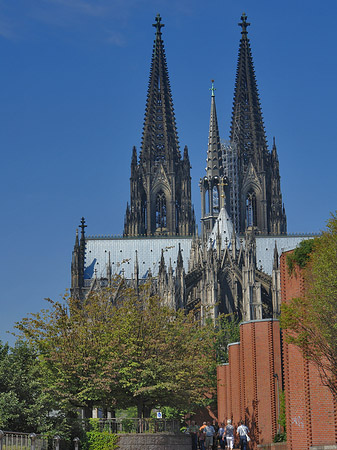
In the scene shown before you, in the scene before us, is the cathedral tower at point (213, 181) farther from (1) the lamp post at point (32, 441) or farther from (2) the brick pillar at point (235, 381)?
(1) the lamp post at point (32, 441)

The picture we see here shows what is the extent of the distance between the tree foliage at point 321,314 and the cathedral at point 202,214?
6167 cm

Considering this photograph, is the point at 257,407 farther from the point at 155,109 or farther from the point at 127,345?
the point at 155,109

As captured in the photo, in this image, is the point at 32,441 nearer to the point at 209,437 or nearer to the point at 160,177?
the point at 209,437

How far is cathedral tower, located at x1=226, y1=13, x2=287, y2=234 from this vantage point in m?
125

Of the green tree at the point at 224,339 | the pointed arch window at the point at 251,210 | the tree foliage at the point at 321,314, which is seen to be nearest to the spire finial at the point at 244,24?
the pointed arch window at the point at 251,210

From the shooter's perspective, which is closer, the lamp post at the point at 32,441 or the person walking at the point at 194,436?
the lamp post at the point at 32,441

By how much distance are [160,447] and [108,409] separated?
7429mm

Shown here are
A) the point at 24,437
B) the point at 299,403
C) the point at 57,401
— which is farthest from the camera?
the point at 57,401

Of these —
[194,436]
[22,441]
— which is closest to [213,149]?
[194,436]

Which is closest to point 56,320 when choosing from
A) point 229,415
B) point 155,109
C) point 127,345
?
point 127,345

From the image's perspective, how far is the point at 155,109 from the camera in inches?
5187

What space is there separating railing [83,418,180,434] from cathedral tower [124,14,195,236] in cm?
7972

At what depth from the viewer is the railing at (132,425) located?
38.8m

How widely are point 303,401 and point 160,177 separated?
91984mm
